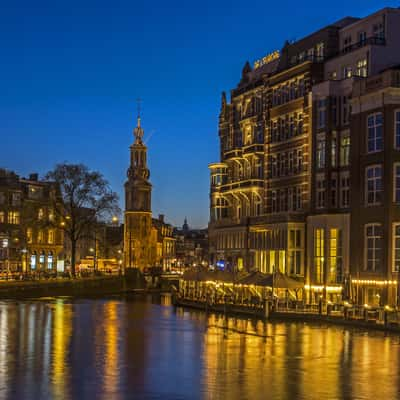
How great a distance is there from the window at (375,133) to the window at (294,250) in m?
15.4

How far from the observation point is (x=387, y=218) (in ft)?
227

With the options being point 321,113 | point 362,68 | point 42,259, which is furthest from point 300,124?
point 42,259

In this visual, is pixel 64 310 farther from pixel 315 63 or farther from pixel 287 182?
pixel 315 63

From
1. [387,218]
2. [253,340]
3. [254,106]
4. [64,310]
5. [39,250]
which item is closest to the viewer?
[253,340]

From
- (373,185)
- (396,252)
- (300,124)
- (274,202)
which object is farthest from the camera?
(274,202)

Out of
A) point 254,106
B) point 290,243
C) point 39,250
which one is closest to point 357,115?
point 290,243

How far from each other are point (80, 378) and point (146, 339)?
18646 mm

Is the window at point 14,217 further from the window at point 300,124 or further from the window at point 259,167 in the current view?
the window at point 300,124

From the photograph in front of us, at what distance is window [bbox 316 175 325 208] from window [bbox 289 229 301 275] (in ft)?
12.2

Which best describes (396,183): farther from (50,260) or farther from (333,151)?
(50,260)

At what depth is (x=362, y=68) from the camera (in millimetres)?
79562

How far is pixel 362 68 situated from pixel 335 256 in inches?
671

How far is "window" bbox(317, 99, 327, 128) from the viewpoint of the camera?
8194 centimetres

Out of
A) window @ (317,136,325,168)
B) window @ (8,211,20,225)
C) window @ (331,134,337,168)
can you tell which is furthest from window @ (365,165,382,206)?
window @ (8,211,20,225)
